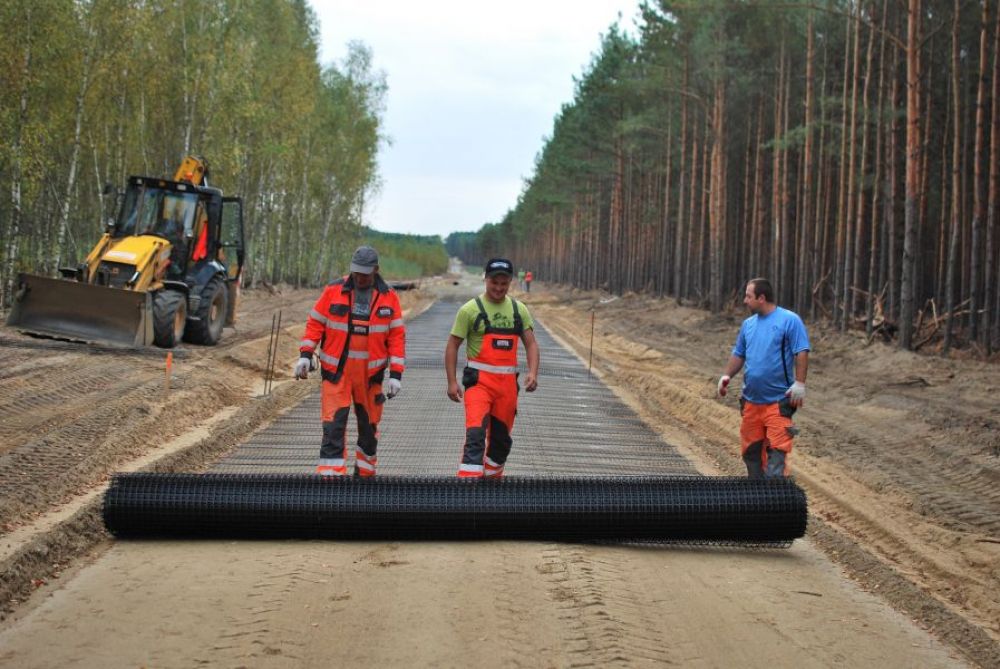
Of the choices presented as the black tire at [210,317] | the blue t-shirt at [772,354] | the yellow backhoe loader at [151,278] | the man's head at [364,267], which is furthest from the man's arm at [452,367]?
the black tire at [210,317]

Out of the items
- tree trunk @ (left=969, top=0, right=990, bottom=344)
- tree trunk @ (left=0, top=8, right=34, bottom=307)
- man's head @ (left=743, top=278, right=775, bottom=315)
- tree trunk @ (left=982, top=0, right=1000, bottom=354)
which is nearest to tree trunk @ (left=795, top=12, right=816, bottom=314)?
tree trunk @ (left=969, top=0, right=990, bottom=344)

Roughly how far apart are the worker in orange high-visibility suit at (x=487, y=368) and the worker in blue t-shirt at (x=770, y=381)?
5.32ft

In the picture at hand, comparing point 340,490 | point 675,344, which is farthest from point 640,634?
point 675,344

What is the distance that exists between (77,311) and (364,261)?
11.7m

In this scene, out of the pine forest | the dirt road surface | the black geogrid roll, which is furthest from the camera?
the pine forest

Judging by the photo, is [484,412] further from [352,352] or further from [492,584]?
[492,584]

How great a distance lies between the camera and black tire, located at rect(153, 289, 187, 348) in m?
19.7

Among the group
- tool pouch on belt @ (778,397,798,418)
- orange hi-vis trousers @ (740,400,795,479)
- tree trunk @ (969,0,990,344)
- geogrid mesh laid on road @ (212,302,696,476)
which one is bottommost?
geogrid mesh laid on road @ (212,302,696,476)

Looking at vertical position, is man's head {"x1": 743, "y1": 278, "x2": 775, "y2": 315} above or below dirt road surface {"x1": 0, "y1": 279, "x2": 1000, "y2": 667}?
above

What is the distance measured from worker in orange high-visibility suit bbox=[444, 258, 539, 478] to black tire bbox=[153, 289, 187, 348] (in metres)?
12.7

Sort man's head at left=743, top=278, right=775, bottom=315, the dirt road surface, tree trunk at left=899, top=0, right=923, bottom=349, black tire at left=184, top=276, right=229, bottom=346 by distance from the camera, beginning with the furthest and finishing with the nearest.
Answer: tree trunk at left=899, top=0, right=923, bottom=349
black tire at left=184, top=276, right=229, bottom=346
man's head at left=743, top=278, right=775, bottom=315
the dirt road surface

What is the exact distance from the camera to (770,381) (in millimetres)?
8281

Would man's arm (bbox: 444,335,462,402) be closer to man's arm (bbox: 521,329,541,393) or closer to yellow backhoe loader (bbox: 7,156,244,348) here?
man's arm (bbox: 521,329,541,393)

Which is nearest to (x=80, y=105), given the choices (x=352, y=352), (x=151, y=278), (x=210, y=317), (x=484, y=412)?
(x=210, y=317)
